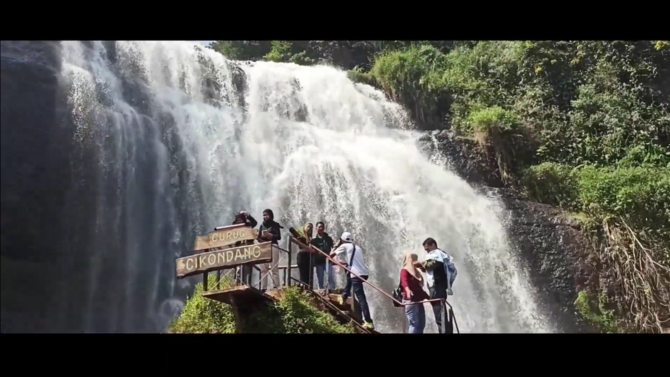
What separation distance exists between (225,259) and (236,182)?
4471mm

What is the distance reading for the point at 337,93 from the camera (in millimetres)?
12922

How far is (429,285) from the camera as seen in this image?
18.7 ft

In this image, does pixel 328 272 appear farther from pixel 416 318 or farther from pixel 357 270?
pixel 416 318

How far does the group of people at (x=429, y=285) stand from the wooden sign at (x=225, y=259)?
3.60ft

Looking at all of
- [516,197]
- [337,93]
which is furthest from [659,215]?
[337,93]

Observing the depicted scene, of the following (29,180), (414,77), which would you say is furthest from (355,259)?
(414,77)

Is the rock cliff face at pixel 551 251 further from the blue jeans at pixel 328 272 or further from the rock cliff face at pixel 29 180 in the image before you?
the rock cliff face at pixel 29 180

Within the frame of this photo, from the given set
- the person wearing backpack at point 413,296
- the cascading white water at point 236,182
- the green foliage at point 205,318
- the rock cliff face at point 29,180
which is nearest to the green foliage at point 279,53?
the cascading white water at point 236,182

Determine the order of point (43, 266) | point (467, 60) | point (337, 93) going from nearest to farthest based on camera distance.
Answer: point (43, 266)
point (337, 93)
point (467, 60)

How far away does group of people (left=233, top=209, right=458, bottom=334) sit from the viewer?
5.65m

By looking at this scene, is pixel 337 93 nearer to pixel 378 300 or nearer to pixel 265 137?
pixel 265 137

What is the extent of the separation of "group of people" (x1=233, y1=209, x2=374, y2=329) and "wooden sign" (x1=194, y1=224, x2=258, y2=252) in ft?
0.58

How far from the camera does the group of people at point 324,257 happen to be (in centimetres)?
617
